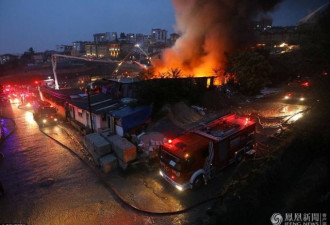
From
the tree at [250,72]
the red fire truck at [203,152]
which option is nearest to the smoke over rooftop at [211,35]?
the tree at [250,72]

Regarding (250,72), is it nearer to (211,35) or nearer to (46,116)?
(211,35)

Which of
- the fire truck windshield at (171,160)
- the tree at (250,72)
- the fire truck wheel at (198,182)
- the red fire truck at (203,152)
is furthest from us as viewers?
the tree at (250,72)

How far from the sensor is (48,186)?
12.3m

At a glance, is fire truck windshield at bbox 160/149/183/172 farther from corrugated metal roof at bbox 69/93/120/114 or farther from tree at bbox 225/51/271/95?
tree at bbox 225/51/271/95

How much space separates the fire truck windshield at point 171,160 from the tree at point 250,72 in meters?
18.5

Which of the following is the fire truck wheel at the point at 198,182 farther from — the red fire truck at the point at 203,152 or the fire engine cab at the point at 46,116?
the fire engine cab at the point at 46,116

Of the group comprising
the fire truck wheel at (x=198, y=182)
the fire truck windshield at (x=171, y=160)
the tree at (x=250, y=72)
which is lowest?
the fire truck wheel at (x=198, y=182)

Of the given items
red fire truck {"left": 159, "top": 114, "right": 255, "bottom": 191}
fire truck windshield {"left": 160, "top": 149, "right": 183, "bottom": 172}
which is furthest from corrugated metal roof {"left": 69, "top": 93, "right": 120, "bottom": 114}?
red fire truck {"left": 159, "top": 114, "right": 255, "bottom": 191}

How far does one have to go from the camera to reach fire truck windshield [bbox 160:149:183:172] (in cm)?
995

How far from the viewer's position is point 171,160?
Answer: 10.4 meters

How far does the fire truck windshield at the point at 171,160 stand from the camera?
9953mm

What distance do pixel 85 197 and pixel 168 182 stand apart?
432 centimetres

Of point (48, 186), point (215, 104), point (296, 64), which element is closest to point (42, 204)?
point (48, 186)

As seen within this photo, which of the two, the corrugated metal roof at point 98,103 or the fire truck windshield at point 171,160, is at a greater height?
the corrugated metal roof at point 98,103
